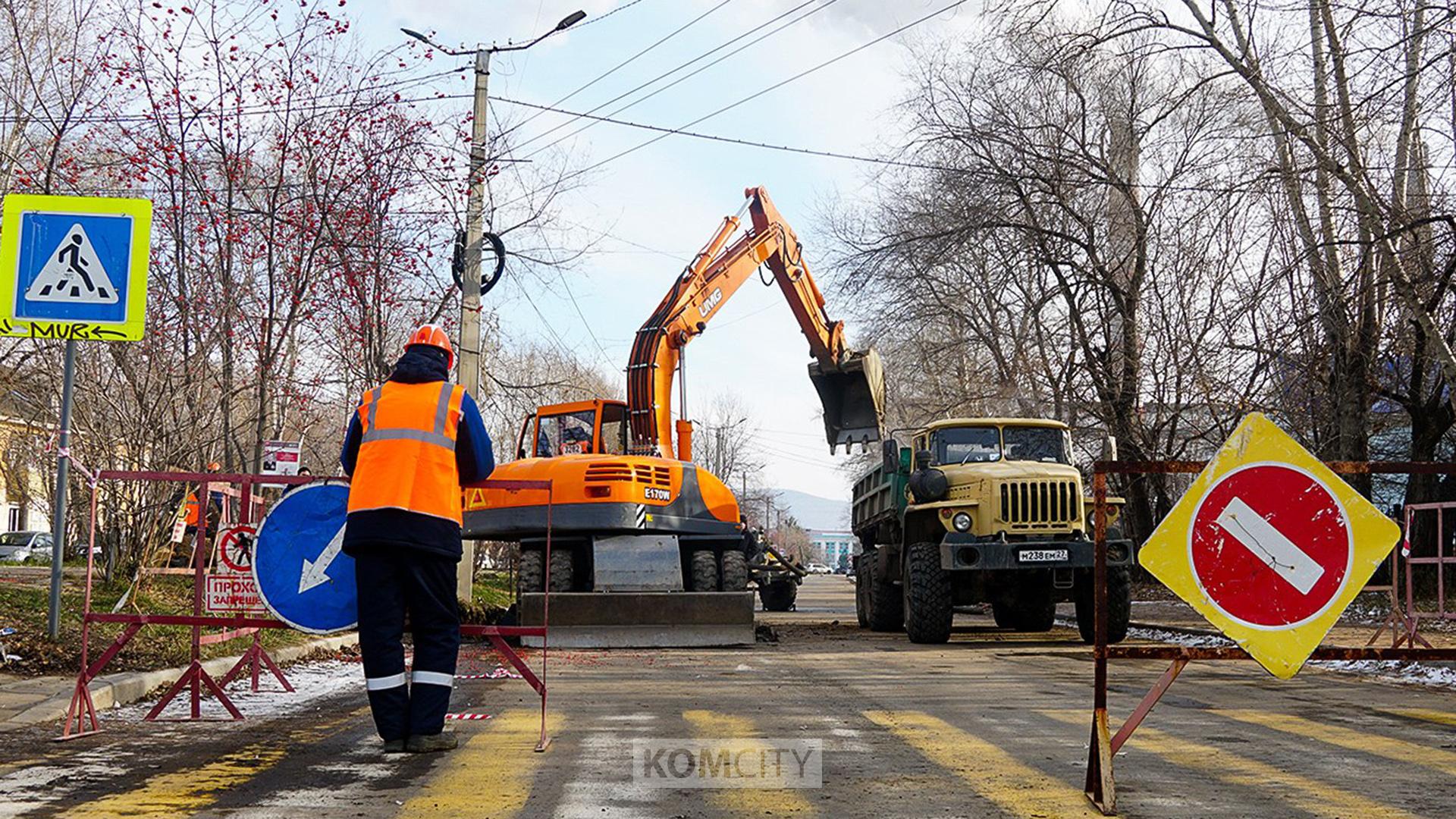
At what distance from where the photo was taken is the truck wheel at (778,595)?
1163 inches

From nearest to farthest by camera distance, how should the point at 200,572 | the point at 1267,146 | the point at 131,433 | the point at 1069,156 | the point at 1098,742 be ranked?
the point at 1098,742
the point at 200,572
the point at 131,433
the point at 1267,146
the point at 1069,156

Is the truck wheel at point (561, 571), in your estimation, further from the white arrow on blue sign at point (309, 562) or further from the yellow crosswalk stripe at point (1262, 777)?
the yellow crosswalk stripe at point (1262, 777)

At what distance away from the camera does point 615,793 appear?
5.36 m

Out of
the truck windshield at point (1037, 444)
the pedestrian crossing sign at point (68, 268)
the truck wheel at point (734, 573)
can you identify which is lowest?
the truck wheel at point (734, 573)

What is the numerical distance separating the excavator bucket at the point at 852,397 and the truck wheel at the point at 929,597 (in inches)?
152

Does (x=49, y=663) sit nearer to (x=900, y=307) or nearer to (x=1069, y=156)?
(x=1069, y=156)

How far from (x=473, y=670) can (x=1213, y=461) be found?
7337 millimetres

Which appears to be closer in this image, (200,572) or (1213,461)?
(1213,461)

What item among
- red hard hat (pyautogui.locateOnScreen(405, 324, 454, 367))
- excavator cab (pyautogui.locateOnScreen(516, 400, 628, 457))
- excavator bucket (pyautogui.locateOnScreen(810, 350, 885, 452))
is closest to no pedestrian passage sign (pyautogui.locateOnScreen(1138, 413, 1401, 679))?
red hard hat (pyautogui.locateOnScreen(405, 324, 454, 367))

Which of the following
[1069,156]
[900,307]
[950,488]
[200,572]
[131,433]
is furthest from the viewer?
[900,307]

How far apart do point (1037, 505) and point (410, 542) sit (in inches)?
402

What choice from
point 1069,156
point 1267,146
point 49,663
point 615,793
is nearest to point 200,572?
point 49,663

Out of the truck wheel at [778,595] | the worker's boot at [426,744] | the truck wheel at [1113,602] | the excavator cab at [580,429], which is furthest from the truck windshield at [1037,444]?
the truck wheel at [778,595]
